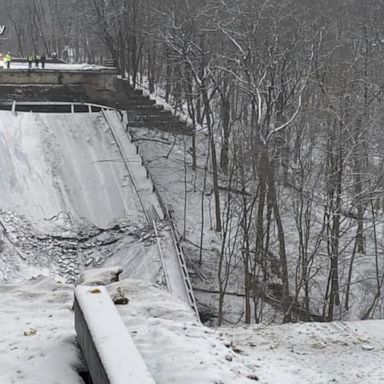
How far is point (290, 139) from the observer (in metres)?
23.9

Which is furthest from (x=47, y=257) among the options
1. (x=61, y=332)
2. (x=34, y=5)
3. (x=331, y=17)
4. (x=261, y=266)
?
(x=34, y=5)

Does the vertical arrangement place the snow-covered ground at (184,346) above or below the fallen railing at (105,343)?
below

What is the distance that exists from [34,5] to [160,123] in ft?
92.2

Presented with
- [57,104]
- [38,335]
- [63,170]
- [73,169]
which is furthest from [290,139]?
[38,335]

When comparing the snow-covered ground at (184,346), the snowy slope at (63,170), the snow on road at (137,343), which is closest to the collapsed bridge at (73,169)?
the snowy slope at (63,170)

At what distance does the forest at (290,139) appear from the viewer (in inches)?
681

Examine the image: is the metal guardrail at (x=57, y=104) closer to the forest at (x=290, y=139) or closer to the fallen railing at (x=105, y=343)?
the forest at (x=290, y=139)

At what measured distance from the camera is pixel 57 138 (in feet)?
79.1

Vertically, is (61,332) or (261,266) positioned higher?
(61,332)

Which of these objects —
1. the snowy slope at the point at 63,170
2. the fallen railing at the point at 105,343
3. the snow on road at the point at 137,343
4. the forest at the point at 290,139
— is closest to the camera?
the fallen railing at the point at 105,343

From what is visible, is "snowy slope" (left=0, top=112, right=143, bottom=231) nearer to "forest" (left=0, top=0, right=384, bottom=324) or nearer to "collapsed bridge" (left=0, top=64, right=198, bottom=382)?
"collapsed bridge" (left=0, top=64, right=198, bottom=382)

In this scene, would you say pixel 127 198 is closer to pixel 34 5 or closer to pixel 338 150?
pixel 338 150

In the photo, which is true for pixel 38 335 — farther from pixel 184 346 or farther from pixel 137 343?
pixel 184 346

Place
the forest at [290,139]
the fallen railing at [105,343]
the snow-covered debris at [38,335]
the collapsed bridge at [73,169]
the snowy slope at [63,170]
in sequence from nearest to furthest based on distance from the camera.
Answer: the fallen railing at [105,343] → the snow-covered debris at [38,335] → the forest at [290,139] → the collapsed bridge at [73,169] → the snowy slope at [63,170]
